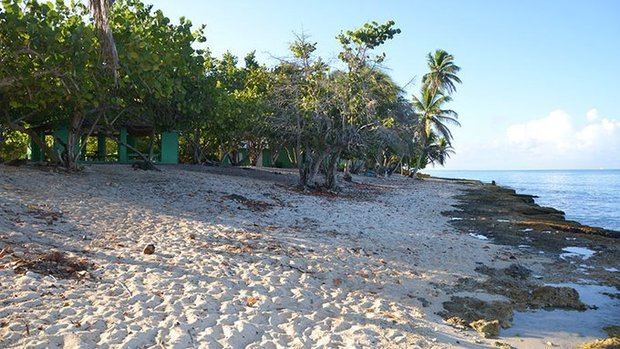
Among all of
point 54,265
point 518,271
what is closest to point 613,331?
point 518,271

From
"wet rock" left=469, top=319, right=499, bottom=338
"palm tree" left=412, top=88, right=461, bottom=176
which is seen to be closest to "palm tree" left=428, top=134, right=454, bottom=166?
"palm tree" left=412, top=88, right=461, bottom=176

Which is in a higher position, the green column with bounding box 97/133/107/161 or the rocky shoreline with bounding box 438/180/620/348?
the green column with bounding box 97/133/107/161

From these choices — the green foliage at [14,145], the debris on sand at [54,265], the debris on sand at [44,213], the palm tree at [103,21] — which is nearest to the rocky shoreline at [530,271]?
the debris on sand at [54,265]

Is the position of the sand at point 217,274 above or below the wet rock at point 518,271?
above

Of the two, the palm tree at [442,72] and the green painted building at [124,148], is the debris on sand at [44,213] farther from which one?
the palm tree at [442,72]

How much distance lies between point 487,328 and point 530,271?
13.7 feet

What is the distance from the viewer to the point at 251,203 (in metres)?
14.2

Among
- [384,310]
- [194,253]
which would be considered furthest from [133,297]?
[384,310]

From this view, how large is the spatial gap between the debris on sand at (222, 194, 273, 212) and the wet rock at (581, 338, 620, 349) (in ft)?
29.6

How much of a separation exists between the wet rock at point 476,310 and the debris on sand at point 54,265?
494cm

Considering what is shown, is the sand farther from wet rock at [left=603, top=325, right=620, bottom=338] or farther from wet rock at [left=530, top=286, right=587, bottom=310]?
wet rock at [left=603, top=325, right=620, bottom=338]

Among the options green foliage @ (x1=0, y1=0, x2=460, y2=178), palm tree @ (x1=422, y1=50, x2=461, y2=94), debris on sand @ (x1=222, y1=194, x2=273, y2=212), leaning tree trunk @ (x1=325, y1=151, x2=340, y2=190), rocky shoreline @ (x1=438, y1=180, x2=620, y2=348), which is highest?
palm tree @ (x1=422, y1=50, x2=461, y2=94)

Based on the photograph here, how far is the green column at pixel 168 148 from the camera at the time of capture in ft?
90.3

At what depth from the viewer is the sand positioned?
4.96 m
